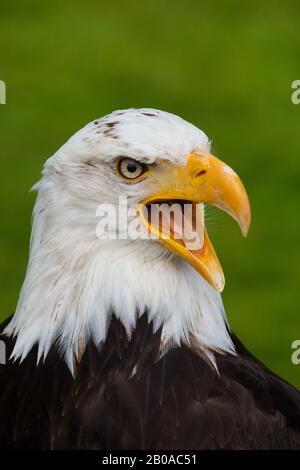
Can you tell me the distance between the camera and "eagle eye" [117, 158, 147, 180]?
4.66 m

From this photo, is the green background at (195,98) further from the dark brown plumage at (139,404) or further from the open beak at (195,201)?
the open beak at (195,201)

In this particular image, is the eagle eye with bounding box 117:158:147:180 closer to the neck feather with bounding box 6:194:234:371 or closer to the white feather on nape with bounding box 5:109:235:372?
the white feather on nape with bounding box 5:109:235:372

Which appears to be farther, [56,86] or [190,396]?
[56,86]

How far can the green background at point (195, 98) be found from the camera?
28.2ft

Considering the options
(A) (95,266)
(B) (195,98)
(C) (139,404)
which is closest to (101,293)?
(A) (95,266)

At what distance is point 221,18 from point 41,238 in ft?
23.1

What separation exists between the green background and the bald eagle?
316cm

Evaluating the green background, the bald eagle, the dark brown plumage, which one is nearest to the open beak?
the bald eagle

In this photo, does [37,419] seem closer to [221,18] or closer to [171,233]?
[171,233]

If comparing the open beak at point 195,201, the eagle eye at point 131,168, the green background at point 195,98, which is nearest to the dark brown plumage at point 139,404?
the open beak at point 195,201

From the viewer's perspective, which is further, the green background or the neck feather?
the green background

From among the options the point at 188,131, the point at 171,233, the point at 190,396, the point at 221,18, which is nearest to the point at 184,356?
the point at 190,396
